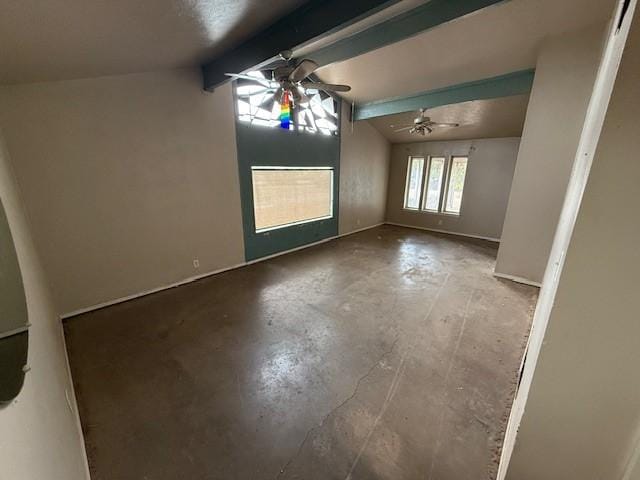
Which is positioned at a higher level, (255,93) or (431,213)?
(255,93)

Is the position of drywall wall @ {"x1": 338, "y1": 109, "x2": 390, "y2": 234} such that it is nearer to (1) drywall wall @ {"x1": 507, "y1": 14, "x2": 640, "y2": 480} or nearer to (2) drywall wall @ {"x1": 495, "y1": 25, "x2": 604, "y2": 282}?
(2) drywall wall @ {"x1": 495, "y1": 25, "x2": 604, "y2": 282}

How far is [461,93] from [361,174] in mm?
2650

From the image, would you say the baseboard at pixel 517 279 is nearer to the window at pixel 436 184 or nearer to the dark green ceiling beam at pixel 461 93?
the dark green ceiling beam at pixel 461 93

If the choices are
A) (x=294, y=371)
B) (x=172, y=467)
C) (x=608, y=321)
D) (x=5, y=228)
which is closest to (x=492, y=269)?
(x=294, y=371)

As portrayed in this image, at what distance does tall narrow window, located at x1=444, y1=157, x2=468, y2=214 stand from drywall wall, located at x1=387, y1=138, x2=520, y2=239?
0.51ft

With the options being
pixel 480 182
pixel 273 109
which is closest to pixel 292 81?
pixel 273 109

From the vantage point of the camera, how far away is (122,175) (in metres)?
2.84

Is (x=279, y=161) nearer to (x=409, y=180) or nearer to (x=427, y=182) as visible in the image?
(x=409, y=180)

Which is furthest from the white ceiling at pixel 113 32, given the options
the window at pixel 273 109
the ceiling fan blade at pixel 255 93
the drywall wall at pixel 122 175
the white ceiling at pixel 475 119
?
the white ceiling at pixel 475 119

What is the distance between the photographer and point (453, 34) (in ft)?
9.89

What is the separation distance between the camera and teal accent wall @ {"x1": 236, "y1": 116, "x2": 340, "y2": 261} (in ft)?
13.0

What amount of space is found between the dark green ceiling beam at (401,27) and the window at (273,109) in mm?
626

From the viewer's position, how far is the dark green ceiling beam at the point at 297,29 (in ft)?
6.47

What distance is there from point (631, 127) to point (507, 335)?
253 cm
